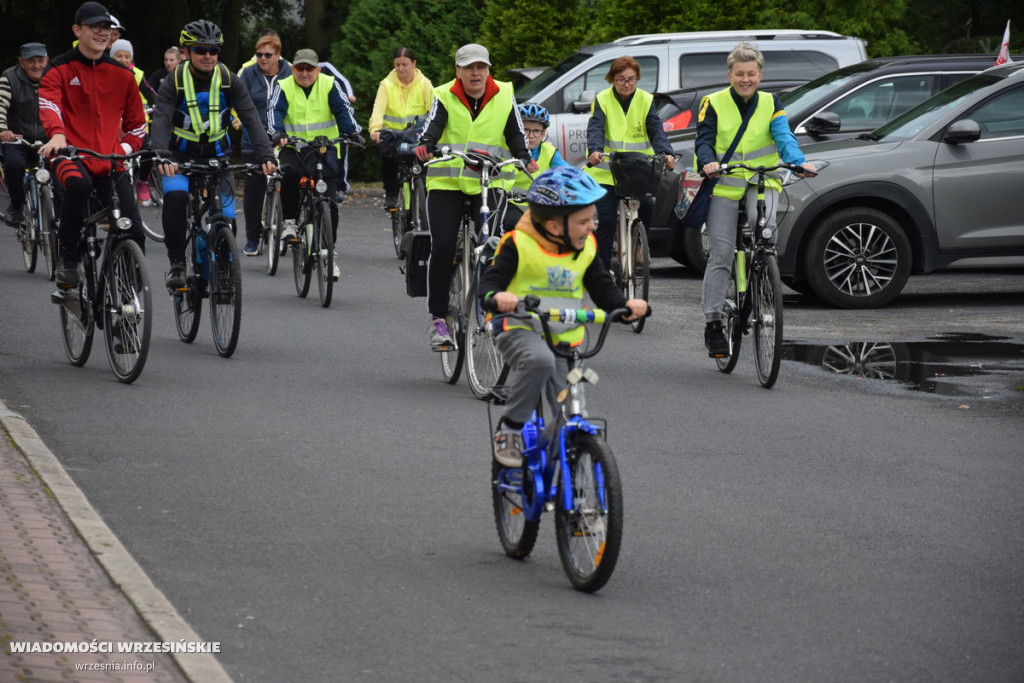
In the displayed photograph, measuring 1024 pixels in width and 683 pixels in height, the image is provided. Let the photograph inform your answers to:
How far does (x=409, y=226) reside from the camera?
16.8 meters

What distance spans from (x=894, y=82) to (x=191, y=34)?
7942 millimetres

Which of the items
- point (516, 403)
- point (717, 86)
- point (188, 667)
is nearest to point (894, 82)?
point (717, 86)

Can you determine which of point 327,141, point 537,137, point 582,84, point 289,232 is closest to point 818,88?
point 582,84

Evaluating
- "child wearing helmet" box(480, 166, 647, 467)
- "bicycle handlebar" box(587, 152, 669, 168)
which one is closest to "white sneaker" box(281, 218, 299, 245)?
"bicycle handlebar" box(587, 152, 669, 168)

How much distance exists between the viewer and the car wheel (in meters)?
13.6

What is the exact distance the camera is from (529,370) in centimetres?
596

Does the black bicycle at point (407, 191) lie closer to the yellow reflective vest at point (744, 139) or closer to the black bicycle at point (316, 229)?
the black bicycle at point (316, 229)

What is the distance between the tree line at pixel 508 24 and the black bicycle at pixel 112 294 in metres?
15.9

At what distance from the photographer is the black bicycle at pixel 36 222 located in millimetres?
14453

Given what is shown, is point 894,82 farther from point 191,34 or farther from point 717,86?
point 191,34

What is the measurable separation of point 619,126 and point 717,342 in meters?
2.64

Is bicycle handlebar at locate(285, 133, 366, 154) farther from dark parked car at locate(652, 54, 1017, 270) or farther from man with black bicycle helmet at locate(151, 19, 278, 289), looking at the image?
man with black bicycle helmet at locate(151, 19, 278, 289)

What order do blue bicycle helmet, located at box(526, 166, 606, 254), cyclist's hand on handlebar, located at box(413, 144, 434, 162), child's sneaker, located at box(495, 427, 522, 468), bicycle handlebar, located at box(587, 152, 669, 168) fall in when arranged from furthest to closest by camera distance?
1. bicycle handlebar, located at box(587, 152, 669, 168)
2. cyclist's hand on handlebar, located at box(413, 144, 434, 162)
3. child's sneaker, located at box(495, 427, 522, 468)
4. blue bicycle helmet, located at box(526, 166, 606, 254)

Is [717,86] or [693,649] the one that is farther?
[717,86]
